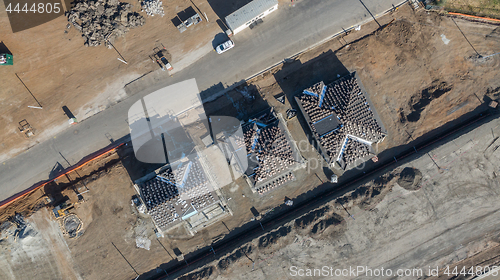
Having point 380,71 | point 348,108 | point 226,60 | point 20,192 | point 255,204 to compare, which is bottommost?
point 255,204

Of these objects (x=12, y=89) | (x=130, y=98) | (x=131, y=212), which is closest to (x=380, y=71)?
(x=130, y=98)

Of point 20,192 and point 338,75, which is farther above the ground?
point 20,192

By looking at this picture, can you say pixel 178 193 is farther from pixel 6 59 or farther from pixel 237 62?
Answer: pixel 6 59

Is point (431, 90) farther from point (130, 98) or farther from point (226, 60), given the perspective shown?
point (130, 98)

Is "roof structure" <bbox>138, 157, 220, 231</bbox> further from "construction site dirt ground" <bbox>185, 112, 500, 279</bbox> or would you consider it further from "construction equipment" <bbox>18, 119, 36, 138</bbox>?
"construction equipment" <bbox>18, 119, 36, 138</bbox>

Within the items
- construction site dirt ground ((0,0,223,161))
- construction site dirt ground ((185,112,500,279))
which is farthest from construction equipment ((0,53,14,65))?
construction site dirt ground ((185,112,500,279))

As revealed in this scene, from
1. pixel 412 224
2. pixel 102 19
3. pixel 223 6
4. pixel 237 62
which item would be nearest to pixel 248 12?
pixel 223 6

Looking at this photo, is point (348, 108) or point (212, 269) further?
point (212, 269)
